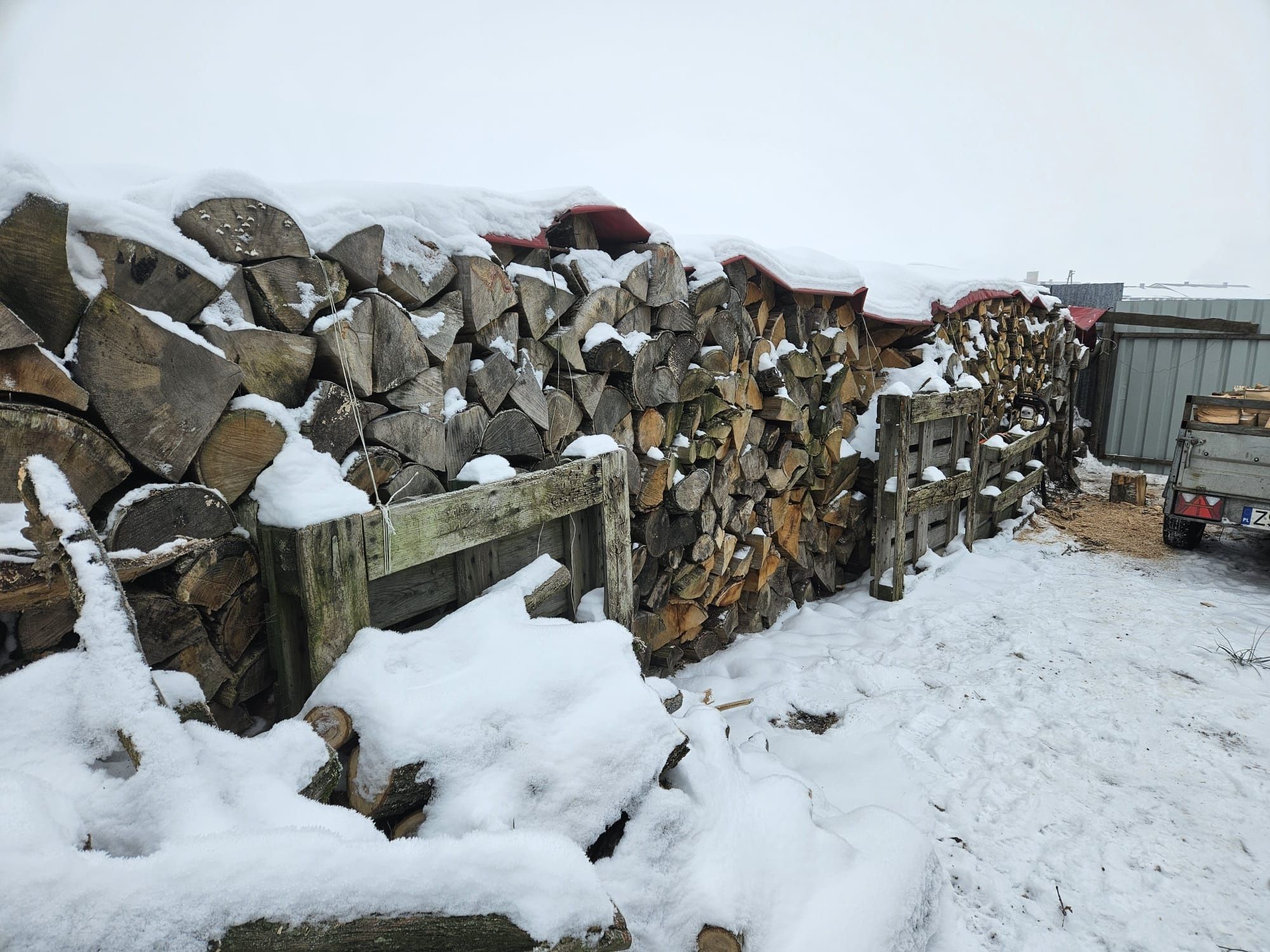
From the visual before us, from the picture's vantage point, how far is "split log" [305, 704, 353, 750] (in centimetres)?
179

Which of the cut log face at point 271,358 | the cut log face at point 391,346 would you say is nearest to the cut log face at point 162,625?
the cut log face at point 271,358

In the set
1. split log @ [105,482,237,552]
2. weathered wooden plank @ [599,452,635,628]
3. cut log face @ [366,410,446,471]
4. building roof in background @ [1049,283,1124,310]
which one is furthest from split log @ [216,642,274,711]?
building roof in background @ [1049,283,1124,310]

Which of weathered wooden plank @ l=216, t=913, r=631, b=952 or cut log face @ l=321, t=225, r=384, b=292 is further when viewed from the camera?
cut log face @ l=321, t=225, r=384, b=292

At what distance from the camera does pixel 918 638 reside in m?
4.56

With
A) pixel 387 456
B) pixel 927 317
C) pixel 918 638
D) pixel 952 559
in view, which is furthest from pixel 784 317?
pixel 387 456

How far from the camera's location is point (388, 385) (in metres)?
2.26

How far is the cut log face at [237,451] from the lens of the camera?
1.81 meters

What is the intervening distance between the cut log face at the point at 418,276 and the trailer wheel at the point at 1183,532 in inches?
278

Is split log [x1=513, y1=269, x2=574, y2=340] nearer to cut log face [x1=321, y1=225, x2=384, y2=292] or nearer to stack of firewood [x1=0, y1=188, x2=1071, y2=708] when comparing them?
stack of firewood [x1=0, y1=188, x2=1071, y2=708]

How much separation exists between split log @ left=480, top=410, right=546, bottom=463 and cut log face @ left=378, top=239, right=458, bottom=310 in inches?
22.4

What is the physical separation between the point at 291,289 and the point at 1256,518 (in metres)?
7.26

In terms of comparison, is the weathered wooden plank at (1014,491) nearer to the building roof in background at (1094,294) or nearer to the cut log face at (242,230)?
the cut log face at (242,230)

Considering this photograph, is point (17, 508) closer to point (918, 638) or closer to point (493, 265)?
point (493, 265)

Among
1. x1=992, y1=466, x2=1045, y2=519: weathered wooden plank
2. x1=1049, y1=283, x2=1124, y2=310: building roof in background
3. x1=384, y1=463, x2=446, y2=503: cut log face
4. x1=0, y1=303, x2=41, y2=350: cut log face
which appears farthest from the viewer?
x1=1049, y1=283, x2=1124, y2=310: building roof in background
